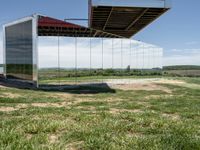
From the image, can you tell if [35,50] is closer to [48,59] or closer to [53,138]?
[48,59]

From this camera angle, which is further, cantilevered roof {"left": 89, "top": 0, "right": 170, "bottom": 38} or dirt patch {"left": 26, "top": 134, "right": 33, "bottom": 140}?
cantilevered roof {"left": 89, "top": 0, "right": 170, "bottom": 38}

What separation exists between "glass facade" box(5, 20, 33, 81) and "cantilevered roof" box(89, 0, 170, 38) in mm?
5912

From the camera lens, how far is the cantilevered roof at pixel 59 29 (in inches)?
1035

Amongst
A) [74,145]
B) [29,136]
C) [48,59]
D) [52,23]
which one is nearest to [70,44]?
[52,23]

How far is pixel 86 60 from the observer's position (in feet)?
100

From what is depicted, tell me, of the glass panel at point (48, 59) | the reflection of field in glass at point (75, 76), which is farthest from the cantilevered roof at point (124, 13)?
the reflection of field in glass at point (75, 76)

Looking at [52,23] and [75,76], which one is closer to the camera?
[52,23]

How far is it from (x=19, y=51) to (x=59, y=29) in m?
3.64

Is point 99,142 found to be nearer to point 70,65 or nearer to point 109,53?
point 70,65

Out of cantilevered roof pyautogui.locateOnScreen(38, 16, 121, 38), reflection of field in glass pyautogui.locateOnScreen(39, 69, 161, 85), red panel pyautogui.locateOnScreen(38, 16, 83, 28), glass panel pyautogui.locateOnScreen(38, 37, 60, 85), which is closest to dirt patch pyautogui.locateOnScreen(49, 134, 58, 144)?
glass panel pyautogui.locateOnScreen(38, 37, 60, 85)

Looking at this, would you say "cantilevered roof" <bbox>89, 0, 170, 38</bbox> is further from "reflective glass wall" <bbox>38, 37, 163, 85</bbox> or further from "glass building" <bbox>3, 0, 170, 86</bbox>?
"reflective glass wall" <bbox>38, 37, 163, 85</bbox>

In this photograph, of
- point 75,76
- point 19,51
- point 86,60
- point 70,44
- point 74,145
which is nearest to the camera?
point 74,145

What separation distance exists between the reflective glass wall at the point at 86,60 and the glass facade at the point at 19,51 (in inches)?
36.2

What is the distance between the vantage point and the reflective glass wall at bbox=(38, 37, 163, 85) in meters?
26.6
